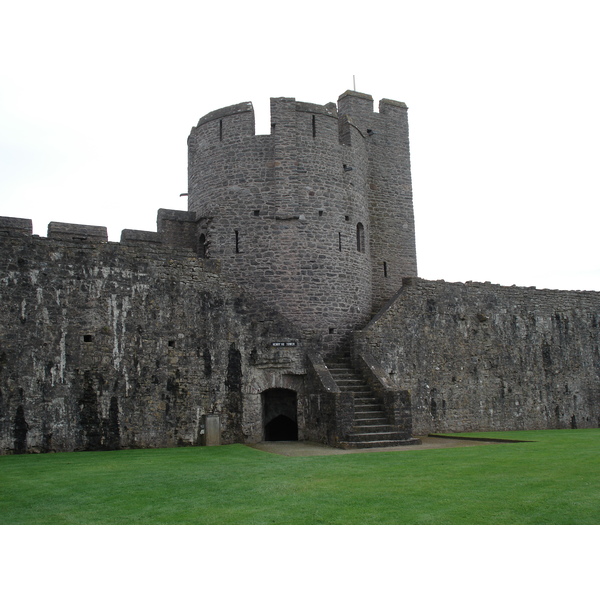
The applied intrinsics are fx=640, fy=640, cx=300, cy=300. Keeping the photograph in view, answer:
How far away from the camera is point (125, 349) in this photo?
16.0 meters

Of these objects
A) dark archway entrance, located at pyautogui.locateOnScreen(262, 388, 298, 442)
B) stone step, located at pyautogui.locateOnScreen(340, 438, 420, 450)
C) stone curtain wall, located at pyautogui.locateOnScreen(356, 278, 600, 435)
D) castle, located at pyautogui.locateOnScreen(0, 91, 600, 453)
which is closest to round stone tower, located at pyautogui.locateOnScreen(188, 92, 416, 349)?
castle, located at pyautogui.locateOnScreen(0, 91, 600, 453)

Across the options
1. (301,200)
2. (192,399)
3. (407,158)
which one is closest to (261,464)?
(192,399)

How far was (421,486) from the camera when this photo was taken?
350 inches

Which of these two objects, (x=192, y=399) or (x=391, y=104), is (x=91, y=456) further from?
(x=391, y=104)

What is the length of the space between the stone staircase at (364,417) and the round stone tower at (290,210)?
1263 mm

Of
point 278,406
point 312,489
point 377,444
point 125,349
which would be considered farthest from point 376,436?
point 312,489

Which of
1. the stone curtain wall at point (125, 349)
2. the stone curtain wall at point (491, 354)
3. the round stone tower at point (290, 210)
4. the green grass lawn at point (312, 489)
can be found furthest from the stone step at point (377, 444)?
the round stone tower at point (290, 210)

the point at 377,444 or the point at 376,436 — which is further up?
the point at 376,436

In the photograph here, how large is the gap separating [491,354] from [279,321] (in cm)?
885

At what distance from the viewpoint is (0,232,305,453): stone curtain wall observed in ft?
48.8

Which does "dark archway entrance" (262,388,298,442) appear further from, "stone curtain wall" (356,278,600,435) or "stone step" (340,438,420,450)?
"stone step" (340,438,420,450)

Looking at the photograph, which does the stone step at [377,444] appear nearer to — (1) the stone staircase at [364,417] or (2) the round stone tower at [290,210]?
(1) the stone staircase at [364,417]

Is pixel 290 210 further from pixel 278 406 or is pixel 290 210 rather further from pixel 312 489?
pixel 312 489

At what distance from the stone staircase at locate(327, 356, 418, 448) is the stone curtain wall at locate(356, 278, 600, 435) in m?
1.13
